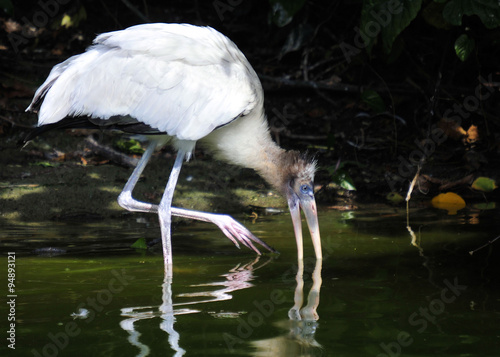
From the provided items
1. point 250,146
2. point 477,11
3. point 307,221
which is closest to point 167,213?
point 250,146

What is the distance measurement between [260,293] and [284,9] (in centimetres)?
465

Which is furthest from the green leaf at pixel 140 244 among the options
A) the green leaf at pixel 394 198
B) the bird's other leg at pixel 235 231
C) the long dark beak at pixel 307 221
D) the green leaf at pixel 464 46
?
the green leaf at pixel 464 46

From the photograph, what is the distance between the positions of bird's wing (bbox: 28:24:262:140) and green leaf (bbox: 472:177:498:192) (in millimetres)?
2679

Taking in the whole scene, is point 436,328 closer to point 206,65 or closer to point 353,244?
point 353,244

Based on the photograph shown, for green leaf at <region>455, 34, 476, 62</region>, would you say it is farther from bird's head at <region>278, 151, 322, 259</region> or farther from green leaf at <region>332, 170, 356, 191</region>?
bird's head at <region>278, 151, 322, 259</region>

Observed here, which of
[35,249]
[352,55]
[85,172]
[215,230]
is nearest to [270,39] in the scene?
[352,55]

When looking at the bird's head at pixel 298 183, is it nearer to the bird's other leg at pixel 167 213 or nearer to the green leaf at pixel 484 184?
the bird's other leg at pixel 167 213

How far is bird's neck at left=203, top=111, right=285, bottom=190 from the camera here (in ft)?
18.2

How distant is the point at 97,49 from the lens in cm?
531

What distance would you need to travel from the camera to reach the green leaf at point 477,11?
256 inches

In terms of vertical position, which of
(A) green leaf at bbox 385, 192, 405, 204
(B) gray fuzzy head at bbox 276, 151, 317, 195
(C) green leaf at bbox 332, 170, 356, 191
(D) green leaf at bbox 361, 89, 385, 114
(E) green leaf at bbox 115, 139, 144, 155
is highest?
(D) green leaf at bbox 361, 89, 385, 114

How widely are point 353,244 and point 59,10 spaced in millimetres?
6487

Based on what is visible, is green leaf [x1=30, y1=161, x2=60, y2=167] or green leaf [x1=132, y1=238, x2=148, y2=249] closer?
green leaf [x1=132, y1=238, x2=148, y2=249]

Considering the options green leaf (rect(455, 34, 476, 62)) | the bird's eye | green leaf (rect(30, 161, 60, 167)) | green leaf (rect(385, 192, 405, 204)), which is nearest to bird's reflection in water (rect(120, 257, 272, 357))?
the bird's eye
